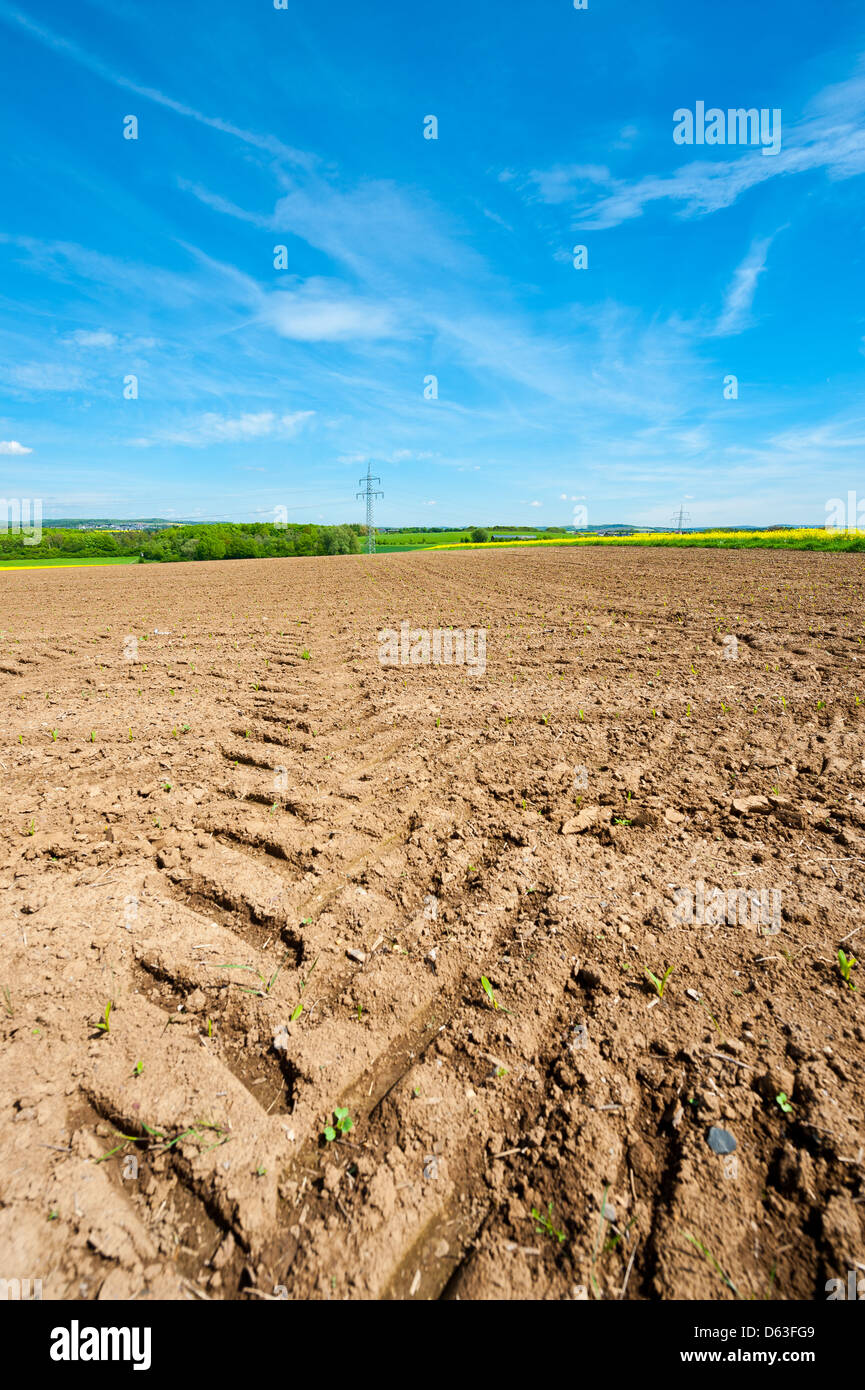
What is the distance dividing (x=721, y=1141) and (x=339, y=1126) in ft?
5.08

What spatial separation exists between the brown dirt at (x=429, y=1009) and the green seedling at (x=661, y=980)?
0.05m

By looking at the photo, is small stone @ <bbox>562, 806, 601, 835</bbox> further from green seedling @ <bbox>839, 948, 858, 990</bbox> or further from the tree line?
→ the tree line

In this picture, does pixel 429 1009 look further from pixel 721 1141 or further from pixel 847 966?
pixel 847 966

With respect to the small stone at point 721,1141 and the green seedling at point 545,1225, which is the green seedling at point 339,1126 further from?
the small stone at point 721,1141

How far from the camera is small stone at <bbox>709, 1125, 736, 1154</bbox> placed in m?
2.06

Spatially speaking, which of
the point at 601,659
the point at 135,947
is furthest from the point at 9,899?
the point at 601,659

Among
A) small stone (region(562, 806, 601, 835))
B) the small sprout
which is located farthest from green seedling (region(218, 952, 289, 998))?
small stone (region(562, 806, 601, 835))

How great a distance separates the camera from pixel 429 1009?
8.91 ft

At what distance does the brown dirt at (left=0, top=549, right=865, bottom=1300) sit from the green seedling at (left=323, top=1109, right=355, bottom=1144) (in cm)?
4

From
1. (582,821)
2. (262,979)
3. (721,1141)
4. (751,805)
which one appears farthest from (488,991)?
(751,805)

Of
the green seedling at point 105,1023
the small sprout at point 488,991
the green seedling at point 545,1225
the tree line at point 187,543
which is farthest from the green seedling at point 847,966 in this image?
the tree line at point 187,543

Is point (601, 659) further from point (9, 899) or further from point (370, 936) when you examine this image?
point (9, 899)
